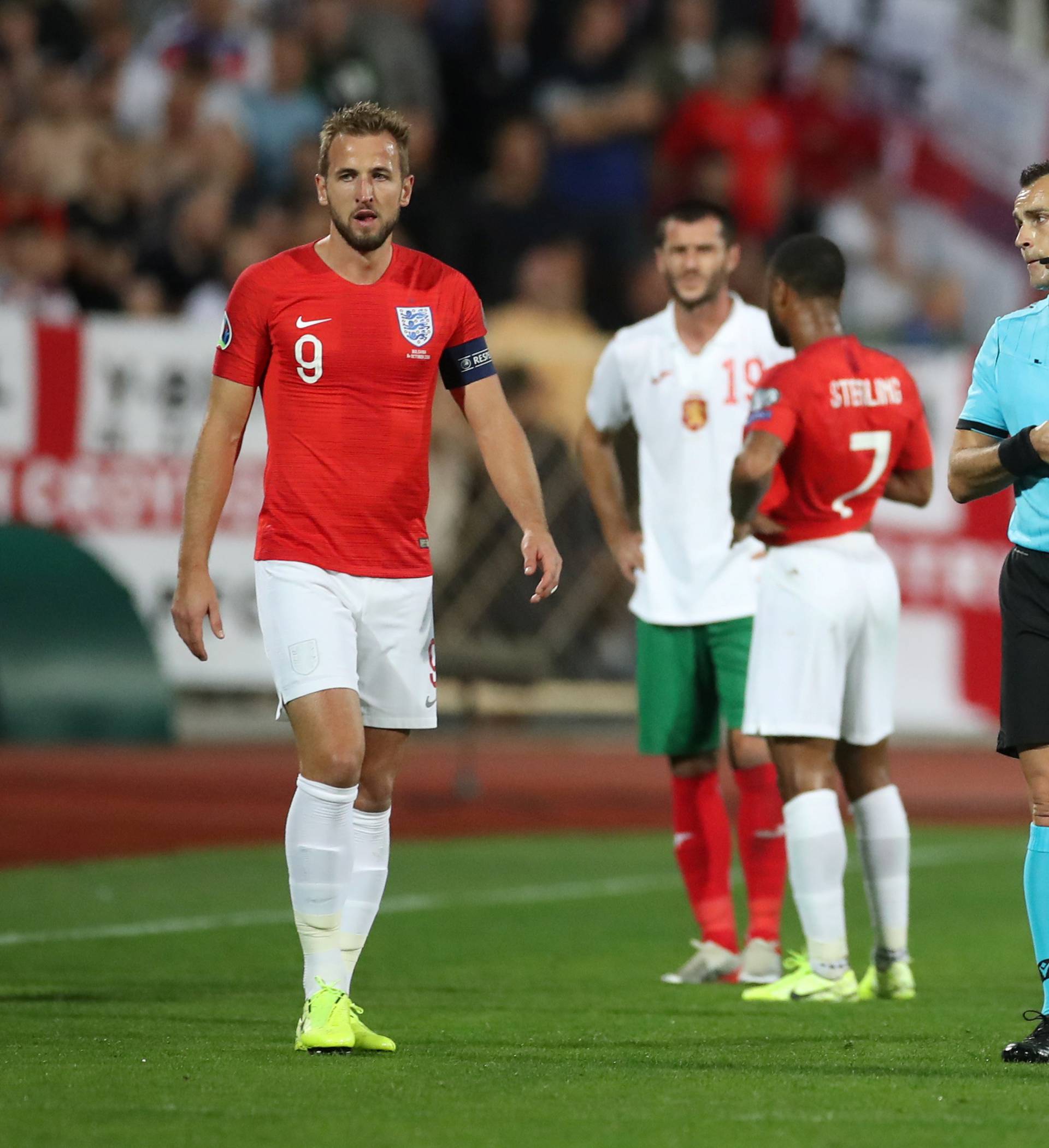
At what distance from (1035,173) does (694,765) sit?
299 centimetres

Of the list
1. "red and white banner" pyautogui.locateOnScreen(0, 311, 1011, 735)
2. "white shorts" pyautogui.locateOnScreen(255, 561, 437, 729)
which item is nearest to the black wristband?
"white shorts" pyautogui.locateOnScreen(255, 561, 437, 729)

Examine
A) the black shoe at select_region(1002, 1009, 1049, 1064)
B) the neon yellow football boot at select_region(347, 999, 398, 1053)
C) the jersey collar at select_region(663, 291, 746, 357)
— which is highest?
the jersey collar at select_region(663, 291, 746, 357)

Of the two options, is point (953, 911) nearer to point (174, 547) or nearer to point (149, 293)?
point (174, 547)

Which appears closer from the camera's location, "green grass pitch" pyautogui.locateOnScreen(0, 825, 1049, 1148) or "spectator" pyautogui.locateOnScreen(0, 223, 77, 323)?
"green grass pitch" pyautogui.locateOnScreen(0, 825, 1049, 1148)

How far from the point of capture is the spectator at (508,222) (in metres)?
18.0

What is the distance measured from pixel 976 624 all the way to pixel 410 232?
5.50 metres

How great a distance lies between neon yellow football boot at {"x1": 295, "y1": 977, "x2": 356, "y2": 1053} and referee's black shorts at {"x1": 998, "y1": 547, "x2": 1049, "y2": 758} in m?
1.82

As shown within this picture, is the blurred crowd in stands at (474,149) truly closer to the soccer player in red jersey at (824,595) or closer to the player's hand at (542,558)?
the soccer player in red jersey at (824,595)

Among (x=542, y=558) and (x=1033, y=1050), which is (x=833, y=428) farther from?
(x=1033, y=1050)

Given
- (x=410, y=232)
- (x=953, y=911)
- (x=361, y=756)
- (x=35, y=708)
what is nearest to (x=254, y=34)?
(x=410, y=232)

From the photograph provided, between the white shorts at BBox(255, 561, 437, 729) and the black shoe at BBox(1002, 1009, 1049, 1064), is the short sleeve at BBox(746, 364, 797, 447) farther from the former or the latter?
the black shoe at BBox(1002, 1009, 1049, 1064)

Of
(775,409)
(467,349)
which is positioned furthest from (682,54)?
(467,349)

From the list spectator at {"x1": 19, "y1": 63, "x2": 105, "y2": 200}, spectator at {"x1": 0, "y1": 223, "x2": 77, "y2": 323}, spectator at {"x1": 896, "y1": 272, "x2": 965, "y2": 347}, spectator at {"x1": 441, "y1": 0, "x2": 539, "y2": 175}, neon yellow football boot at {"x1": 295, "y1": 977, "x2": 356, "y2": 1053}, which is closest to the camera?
neon yellow football boot at {"x1": 295, "y1": 977, "x2": 356, "y2": 1053}

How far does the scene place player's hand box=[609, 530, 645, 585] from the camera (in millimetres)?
8211
